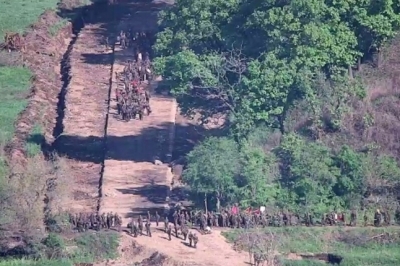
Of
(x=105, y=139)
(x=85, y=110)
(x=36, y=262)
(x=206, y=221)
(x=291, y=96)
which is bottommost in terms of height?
(x=36, y=262)

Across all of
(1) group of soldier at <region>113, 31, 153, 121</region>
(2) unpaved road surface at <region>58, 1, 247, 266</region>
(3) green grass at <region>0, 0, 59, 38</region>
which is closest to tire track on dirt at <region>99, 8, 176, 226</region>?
(2) unpaved road surface at <region>58, 1, 247, 266</region>

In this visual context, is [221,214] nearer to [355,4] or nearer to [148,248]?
[148,248]

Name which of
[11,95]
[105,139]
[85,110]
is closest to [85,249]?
[105,139]

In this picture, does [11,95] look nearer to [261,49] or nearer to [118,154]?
[118,154]

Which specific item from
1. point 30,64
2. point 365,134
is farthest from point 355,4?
point 30,64

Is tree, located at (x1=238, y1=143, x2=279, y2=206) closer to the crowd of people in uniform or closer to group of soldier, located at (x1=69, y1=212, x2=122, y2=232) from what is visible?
the crowd of people in uniform

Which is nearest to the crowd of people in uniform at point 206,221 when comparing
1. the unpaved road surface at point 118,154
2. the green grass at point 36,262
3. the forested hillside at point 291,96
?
the unpaved road surface at point 118,154
